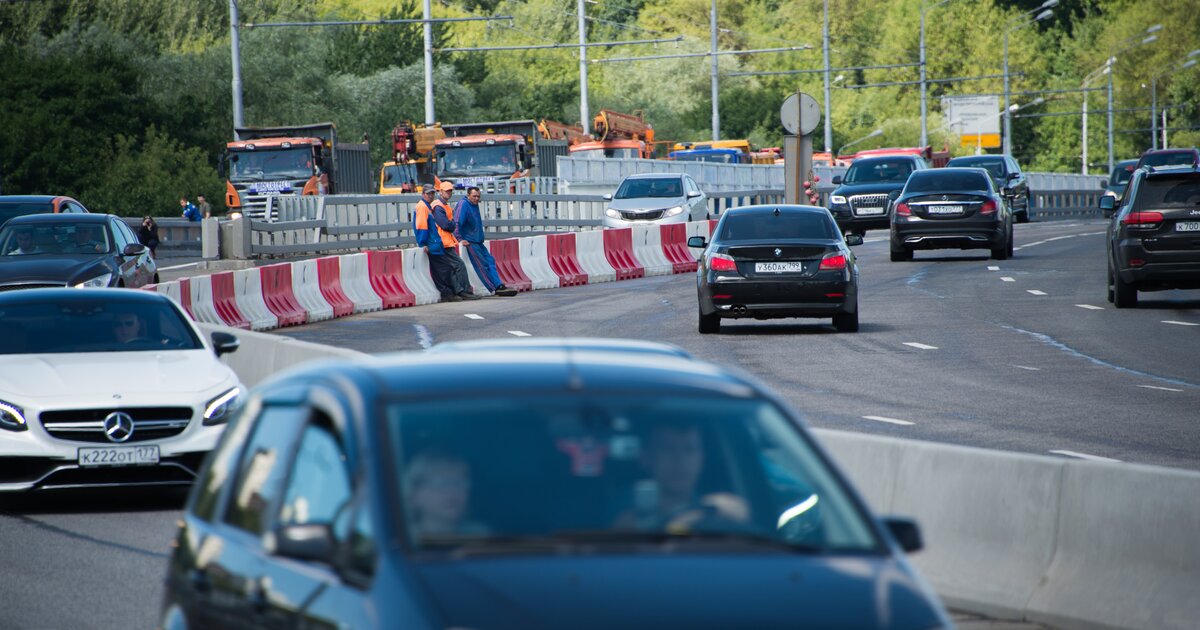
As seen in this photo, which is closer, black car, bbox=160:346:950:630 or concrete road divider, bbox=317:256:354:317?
black car, bbox=160:346:950:630

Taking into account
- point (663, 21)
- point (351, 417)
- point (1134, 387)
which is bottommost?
point (1134, 387)

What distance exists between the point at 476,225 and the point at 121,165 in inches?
1608

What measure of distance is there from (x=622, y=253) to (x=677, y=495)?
31.0m

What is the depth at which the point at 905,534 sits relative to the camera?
15.5ft

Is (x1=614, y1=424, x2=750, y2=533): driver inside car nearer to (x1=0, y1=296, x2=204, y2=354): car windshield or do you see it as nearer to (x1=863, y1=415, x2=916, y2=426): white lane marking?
(x1=0, y1=296, x2=204, y2=354): car windshield

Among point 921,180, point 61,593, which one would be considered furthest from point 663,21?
point 61,593

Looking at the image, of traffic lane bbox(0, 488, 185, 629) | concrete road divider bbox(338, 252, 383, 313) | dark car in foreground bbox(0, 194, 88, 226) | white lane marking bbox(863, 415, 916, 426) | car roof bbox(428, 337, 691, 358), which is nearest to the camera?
car roof bbox(428, 337, 691, 358)

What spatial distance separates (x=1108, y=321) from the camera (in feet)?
75.9

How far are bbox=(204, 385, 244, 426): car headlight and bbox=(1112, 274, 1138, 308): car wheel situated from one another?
1558 centimetres

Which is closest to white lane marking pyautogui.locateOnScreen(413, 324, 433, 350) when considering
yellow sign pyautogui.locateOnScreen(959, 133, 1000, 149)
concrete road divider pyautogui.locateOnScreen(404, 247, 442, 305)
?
concrete road divider pyautogui.locateOnScreen(404, 247, 442, 305)

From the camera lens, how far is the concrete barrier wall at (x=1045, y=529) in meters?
6.78

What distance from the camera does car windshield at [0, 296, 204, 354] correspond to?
12.0 metres

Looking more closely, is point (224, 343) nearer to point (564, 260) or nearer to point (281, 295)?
point (281, 295)

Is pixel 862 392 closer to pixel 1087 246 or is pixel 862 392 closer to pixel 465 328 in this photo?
pixel 465 328
